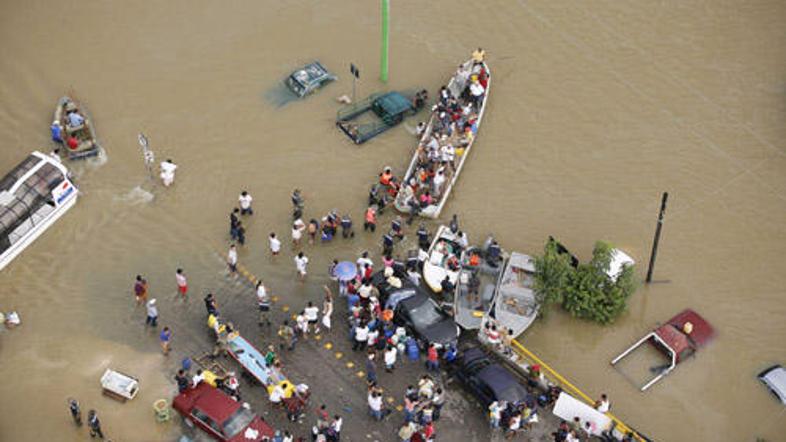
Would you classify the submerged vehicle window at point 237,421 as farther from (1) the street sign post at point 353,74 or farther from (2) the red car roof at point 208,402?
(1) the street sign post at point 353,74

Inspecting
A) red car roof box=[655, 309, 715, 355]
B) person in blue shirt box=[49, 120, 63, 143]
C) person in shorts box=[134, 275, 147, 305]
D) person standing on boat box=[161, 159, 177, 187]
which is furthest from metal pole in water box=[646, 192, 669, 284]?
person in blue shirt box=[49, 120, 63, 143]

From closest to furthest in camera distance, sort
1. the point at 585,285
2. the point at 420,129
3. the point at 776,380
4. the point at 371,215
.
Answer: the point at 776,380 → the point at 585,285 → the point at 371,215 → the point at 420,129

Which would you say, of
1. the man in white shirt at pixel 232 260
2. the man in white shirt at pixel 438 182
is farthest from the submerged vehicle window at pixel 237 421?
the man in white shirt at pixel 438 182

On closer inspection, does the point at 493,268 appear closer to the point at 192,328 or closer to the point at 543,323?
the point at 543,323

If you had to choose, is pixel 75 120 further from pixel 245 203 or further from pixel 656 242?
pixel 656 242

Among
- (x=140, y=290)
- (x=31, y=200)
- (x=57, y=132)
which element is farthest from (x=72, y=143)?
(x=140, y=290)

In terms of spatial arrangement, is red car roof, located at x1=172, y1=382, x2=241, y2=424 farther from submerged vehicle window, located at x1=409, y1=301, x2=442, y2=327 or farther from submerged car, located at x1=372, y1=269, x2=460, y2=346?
submerged vehicle window, located at x1=409, y1=301, x2=442, y2=327
